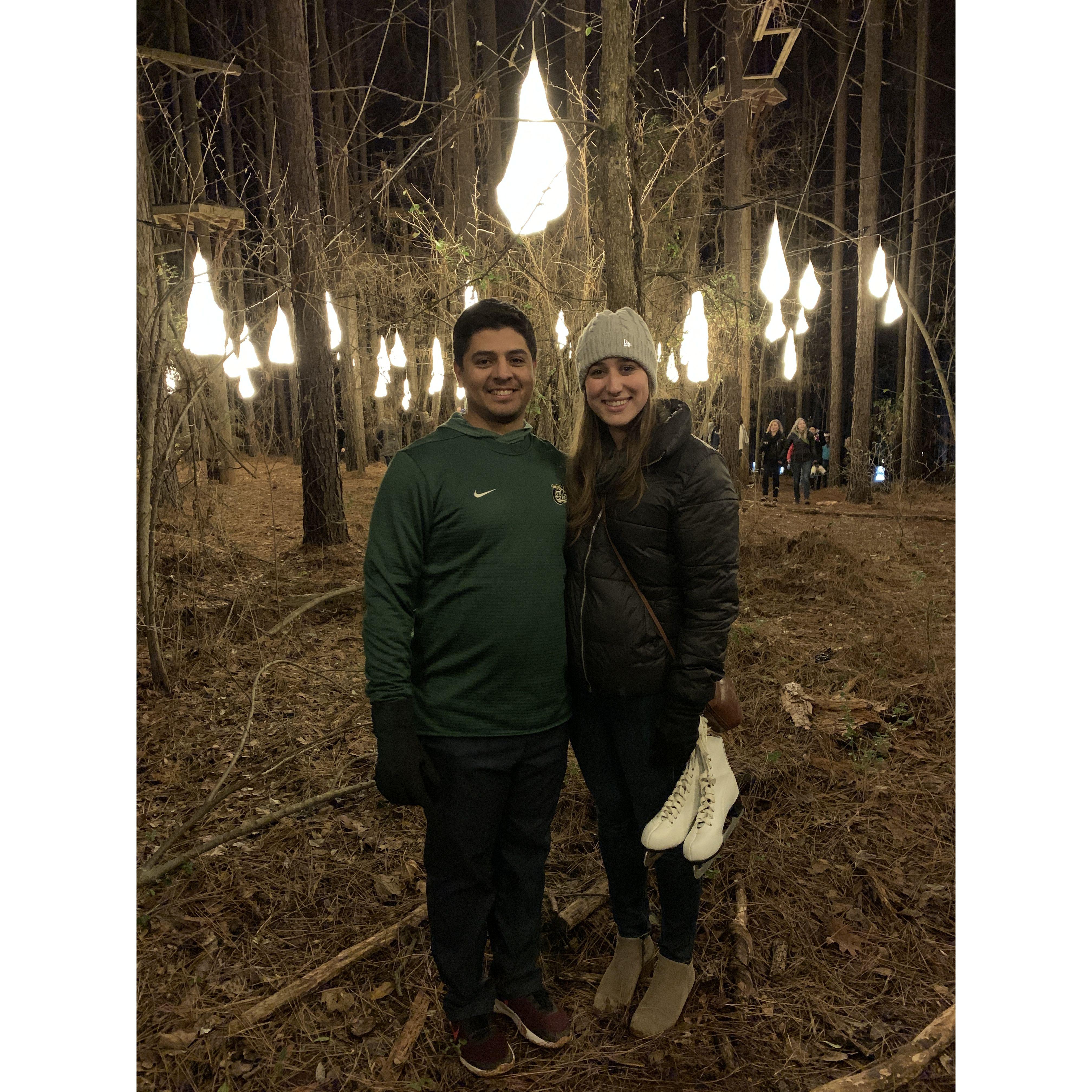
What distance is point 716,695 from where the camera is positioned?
2.44m

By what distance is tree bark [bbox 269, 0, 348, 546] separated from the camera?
29.1 feet

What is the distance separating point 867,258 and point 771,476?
4.38 metres

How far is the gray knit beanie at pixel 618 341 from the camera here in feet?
7.48

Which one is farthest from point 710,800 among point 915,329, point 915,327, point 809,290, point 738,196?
point 915,329

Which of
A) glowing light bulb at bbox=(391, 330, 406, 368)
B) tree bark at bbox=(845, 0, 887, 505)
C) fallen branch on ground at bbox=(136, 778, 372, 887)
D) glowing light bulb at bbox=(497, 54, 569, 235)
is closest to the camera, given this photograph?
glowing light bulb at bbox=(497, 54, 569, 235)

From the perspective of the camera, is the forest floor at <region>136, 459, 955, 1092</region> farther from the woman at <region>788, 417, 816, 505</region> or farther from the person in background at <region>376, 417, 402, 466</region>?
the person in background at <region>376, 417, 402, 466</region>

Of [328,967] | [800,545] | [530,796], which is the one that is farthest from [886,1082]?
[800,545]

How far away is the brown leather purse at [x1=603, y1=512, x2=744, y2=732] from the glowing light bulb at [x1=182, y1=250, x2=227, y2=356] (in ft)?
11.8

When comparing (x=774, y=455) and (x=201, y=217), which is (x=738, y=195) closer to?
(x=774, y=455)

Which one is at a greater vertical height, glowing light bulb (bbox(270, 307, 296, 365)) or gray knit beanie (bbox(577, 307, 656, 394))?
glowing light bulb (bbox(270, 307, 296, 365))

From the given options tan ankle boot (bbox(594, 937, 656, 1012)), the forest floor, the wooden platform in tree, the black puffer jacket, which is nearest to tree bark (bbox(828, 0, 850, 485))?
the forest floor

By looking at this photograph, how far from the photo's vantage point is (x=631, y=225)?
383 cm

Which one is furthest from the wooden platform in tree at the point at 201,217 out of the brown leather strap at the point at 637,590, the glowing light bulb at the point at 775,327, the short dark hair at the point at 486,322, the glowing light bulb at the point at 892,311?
the glowing light bulb at the point at 892,311
